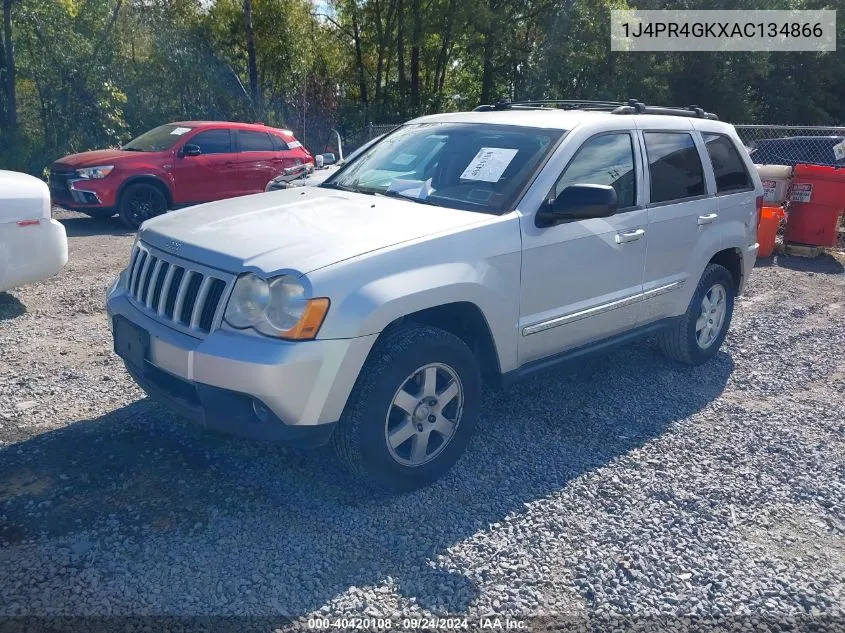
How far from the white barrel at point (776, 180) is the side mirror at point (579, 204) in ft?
24.2

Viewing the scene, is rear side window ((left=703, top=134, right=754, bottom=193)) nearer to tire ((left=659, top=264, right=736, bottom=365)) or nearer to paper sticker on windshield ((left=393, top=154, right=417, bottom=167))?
tire ((left=659, top=264, right=736, bottom=365))

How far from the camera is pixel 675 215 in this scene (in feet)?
16.1

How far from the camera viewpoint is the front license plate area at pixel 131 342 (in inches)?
140

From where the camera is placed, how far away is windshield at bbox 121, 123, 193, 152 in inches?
Answer: 458

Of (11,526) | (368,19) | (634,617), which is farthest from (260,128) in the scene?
(368,19)

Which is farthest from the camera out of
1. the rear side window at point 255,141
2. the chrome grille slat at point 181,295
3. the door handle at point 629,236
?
the rear side window at point 255,141

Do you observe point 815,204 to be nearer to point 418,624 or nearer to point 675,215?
point 675,215

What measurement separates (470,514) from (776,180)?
8.61 meters

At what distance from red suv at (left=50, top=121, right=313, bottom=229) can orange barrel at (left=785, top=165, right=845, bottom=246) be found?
25.0 ft

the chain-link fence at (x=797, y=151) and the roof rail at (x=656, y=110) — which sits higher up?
the roof rail at (x=656, y=110)

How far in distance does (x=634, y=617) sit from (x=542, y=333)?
62.6 inches

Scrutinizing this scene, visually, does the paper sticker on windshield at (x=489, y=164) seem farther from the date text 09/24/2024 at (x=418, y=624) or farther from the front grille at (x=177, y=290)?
the date text 09/24/2024 at (x=418, y=624)

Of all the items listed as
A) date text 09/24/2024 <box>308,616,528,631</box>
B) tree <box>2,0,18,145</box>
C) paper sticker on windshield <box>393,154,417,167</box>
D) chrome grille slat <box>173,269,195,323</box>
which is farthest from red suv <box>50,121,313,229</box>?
date text 09/24/2024 <box>308,616,528,631</box>

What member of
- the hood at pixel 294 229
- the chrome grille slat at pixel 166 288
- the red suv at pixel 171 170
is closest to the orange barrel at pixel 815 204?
the red suv at pixel 171 170
